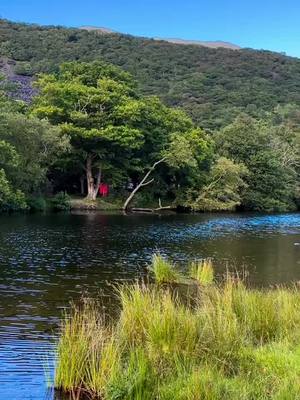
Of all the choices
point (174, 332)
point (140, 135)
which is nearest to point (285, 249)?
point (174, 332)

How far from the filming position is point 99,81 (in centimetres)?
5812

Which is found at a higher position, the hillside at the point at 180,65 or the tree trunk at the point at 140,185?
the hillside at the point at 180,65

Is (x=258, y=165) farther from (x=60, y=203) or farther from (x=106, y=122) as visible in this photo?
(x=60, y=203)

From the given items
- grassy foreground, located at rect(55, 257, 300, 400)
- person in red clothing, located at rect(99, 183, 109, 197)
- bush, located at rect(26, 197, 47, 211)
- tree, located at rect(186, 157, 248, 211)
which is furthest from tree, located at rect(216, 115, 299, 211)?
grassy foreground, located at rect(55, 257, 300, 400)

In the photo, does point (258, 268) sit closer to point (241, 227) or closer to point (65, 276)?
point (65, 276)

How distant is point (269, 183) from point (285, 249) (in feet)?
135

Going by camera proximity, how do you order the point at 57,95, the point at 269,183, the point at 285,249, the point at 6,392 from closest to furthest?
the point at 6,392 < the point at 285,249 < the point at 57,95 < the point at 269,183

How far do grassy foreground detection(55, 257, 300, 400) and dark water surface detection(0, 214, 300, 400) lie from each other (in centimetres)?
90

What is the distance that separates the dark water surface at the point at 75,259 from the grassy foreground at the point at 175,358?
898mm

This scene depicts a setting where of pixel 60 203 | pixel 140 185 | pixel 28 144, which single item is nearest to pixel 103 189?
pixel 140 185

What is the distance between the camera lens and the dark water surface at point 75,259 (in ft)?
35.3

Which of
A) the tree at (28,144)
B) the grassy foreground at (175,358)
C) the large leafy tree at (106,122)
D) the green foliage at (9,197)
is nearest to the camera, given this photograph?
the grassy foreground at (175,358)

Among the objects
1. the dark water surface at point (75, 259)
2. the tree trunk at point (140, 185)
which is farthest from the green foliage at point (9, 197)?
the tree trunk at point (140, 185)

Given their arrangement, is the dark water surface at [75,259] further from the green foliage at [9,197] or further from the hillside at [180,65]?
the hillside at [180,65]
